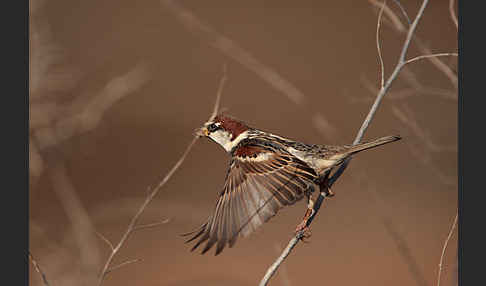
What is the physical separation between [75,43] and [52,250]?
309 cm

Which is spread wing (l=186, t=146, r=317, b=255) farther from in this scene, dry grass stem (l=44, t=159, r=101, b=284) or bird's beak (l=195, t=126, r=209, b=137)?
dry grass stem (l=44, t=159, r=101, b=284)

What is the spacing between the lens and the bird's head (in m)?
2.95

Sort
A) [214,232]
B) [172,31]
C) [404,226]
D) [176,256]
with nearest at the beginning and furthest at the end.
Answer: [214,232], [176,256], [404,226], [172,31]

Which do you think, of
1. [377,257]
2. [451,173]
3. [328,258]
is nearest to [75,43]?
[328,258]

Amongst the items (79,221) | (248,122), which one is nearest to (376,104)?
(79,221)

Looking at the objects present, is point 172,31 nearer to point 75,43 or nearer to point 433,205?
point 75,43

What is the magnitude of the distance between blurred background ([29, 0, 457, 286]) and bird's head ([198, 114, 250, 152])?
1.83m

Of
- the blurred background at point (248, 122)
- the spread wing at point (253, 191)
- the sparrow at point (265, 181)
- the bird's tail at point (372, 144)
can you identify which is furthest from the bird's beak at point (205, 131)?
the blurred background at point (248, 122)

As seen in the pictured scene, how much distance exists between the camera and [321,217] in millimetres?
6203

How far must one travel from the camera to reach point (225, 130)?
9.78ft

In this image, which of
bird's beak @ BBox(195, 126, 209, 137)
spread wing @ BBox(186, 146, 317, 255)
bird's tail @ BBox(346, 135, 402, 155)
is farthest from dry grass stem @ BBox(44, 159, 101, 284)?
bird's tail @ BBox(346, 135, 402, 155)

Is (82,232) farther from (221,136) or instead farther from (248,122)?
(248,122)

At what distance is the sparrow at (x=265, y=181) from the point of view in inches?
90.4

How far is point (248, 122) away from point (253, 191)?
13.7 ft
